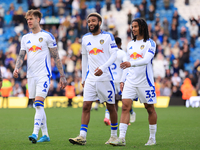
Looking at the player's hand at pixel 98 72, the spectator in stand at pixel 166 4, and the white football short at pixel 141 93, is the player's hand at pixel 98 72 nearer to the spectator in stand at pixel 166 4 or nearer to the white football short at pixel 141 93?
the white football short at pixel 141 93

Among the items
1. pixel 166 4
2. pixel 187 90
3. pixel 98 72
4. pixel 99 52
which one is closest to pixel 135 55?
pixel 99 52

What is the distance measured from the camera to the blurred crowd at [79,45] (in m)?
22.7

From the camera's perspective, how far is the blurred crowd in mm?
22703

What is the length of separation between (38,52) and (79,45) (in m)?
17.7

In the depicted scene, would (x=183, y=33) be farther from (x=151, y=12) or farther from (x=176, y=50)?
(x=151, y=12)

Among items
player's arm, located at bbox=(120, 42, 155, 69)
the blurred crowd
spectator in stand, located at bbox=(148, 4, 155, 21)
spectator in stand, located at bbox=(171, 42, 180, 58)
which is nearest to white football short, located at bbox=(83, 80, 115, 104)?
player's arm, located at bbox=(120, 42, 155, 69)

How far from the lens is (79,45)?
2478cm

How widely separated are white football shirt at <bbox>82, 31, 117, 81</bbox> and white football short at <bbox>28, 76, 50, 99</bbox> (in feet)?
2.84

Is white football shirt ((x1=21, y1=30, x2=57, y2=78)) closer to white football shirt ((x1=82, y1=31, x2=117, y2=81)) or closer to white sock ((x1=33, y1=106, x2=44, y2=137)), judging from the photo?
white sock ((x1=33, y1=106, x2=44, y2=137))

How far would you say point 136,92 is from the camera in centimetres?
666

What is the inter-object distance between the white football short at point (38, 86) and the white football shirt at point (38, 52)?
9cm

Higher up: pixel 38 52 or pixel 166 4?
pixel 166 4

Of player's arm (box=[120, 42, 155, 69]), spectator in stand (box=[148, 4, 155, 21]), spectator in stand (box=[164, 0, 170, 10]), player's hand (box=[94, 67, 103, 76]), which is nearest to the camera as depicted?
player's arm (box=[120, 42, 155, 69])

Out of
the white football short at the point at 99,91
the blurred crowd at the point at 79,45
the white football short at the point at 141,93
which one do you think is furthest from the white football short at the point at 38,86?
the blurred crowd at the point at 79,45
